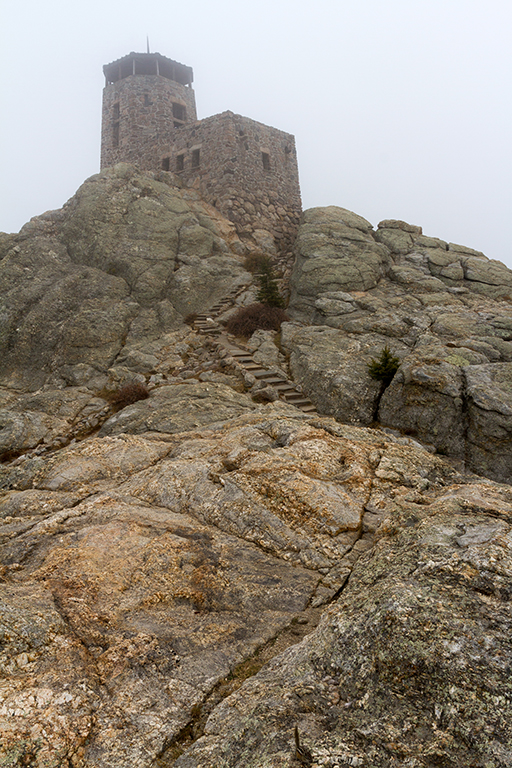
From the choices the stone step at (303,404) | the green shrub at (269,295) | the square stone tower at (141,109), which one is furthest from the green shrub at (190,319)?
the square stone tower at (141,109)

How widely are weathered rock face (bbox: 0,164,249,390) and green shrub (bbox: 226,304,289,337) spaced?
2806mm

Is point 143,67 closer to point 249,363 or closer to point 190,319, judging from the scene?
point 190,319

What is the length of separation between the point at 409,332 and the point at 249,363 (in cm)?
637

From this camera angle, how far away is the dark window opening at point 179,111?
36.7 m

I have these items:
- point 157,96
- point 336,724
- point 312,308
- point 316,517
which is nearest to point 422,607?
point 336,724

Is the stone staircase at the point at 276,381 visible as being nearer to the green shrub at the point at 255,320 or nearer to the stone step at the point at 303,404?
the stone step at the point at 303,404

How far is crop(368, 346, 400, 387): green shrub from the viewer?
13469 mm

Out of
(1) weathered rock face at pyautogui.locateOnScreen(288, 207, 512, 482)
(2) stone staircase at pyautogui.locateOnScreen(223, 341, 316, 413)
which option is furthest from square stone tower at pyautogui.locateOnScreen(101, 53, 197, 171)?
(2) stone staircase at pyautogui.locateOnScreen(223, 341, 316, 413)

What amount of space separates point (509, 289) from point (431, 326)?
6094 millimetres

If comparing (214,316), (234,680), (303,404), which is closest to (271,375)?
(303,404)

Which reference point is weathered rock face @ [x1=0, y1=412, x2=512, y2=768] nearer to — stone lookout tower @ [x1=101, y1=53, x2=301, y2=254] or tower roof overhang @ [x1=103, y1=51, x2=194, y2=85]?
stone lookout tower @ [x1=101, y1=53, x2=301, y2=254]

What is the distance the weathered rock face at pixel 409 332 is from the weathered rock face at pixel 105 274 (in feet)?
19.1

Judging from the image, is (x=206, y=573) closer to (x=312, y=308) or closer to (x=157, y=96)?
(x=312, y=308)

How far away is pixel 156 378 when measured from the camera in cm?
1527
